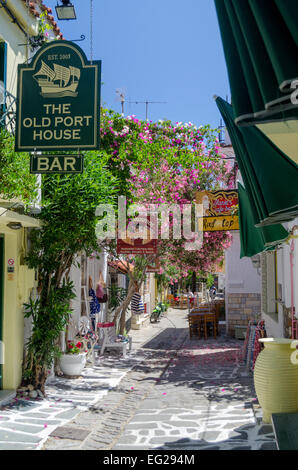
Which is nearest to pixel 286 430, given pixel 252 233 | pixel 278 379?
pixel 278 379

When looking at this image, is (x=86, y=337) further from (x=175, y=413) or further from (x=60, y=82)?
(x=60, y=82)

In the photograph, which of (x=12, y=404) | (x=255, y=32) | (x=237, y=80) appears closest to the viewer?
(x=255, y=32)

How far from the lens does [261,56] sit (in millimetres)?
2141

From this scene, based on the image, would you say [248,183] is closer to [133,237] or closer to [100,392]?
[100,392]

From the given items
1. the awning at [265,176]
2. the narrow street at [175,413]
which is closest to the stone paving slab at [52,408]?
the narrow street at [175,413]

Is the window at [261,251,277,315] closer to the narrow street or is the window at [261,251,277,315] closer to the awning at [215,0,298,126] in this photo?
the narrow street

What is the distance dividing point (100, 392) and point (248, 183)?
20.4 feet

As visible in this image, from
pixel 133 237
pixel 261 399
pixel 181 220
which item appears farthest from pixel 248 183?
pixel 181 220

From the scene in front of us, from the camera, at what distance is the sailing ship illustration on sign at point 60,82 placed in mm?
5879

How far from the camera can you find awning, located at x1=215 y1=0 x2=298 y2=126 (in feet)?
6.48

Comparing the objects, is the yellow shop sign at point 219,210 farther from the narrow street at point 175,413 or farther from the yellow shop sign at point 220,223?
the narrow street at point 175,413

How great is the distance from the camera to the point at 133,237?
11414 millimetres

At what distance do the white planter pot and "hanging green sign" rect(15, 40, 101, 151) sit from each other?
4.87 metres

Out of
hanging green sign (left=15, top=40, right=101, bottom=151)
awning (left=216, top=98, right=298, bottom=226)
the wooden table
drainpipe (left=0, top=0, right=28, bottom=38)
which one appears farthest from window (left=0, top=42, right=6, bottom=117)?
the wooden table
